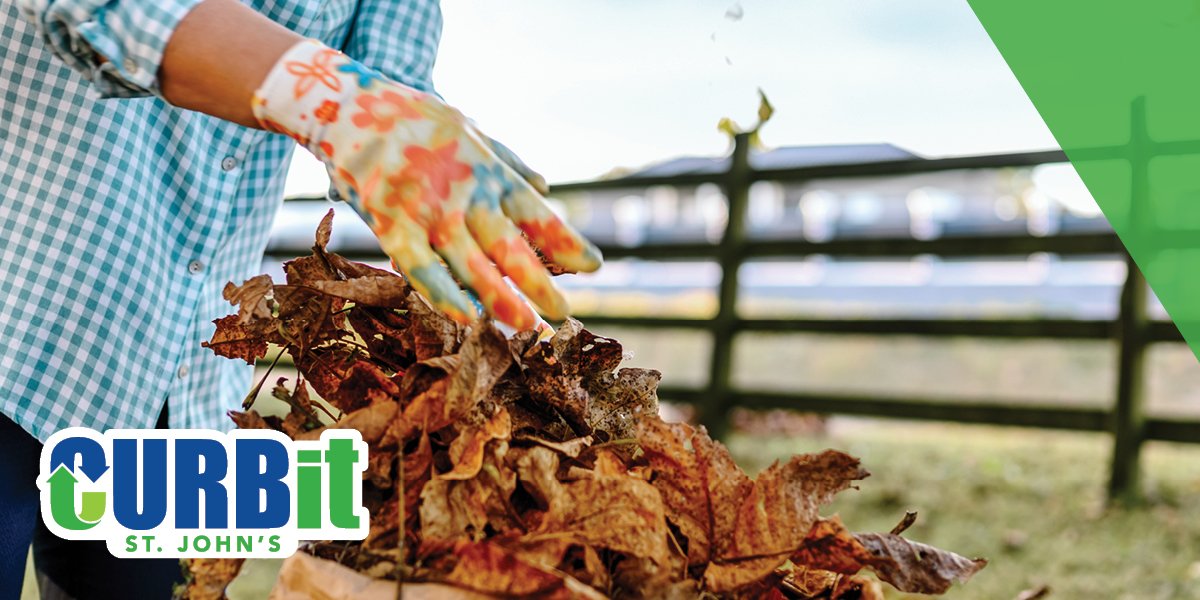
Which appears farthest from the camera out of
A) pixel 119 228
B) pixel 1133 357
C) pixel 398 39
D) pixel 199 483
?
pixel 1133 357

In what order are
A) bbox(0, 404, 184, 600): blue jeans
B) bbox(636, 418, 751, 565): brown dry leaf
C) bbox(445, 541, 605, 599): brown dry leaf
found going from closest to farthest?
bbox(445, 541, 605, 599): brown dry leaf
bbox(636, 418, 751, 565): brown dry leaf
bbox(0, 404, 184, 600): blue jeans

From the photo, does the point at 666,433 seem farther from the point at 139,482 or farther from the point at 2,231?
the point at 2,231

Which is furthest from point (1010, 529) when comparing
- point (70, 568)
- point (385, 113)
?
point (385, 113)

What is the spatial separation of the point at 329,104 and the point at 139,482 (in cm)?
32

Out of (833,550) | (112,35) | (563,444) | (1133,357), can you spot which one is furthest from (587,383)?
(1133,357)

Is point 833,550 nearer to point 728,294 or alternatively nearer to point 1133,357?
point 1133,357

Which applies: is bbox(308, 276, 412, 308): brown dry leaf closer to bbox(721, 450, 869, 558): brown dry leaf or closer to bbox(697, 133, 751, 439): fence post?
bbox(721, 450, 869, 558): brown dry leaf

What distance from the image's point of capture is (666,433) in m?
0.62

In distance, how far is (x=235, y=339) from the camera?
684mm

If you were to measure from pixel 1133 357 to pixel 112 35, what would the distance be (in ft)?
12.1

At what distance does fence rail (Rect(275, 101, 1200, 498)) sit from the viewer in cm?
357

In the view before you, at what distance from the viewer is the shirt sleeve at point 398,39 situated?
1175mm

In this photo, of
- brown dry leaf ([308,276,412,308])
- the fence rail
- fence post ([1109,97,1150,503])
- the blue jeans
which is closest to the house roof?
the fence rail

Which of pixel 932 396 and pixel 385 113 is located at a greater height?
pixel 385 113
